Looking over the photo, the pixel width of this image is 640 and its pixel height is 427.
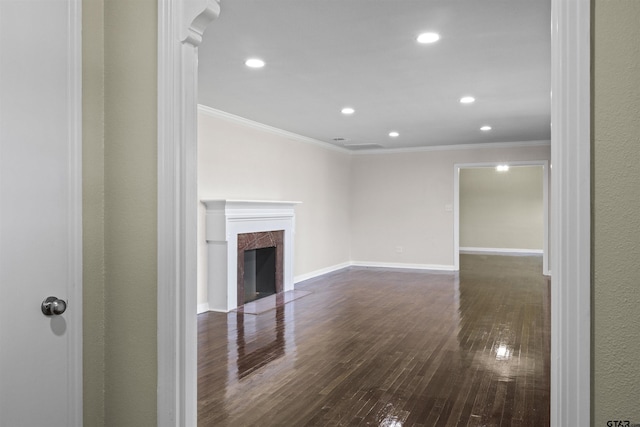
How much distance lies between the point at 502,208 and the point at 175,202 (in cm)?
1239

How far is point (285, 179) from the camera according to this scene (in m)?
7.54

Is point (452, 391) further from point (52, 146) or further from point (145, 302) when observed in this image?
point (52, 146)

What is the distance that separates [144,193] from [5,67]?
20.6 inches

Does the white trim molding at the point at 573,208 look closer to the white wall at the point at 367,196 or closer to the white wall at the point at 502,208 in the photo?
the white wall at the point at 367,196

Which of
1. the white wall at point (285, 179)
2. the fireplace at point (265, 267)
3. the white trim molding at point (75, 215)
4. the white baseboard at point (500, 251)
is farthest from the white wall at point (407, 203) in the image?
the white trim molding at point (75, 215)

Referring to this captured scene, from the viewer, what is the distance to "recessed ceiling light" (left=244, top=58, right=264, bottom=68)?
378cm

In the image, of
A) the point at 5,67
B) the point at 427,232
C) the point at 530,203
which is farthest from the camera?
the point at 530,203

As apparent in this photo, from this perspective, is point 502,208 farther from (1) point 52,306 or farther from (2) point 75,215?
(1) point 52,306

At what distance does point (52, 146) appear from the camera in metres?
1.43

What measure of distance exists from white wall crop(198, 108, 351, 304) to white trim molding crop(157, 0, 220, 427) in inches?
166

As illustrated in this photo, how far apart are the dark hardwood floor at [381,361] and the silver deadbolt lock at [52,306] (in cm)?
160

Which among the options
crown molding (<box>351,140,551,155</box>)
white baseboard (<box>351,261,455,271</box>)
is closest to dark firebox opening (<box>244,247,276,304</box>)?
white baseboard (<box>351,261,455,271</box>)

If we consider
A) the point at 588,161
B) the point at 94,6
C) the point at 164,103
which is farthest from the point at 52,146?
the point at 588,161

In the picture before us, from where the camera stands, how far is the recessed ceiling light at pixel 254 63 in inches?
149
